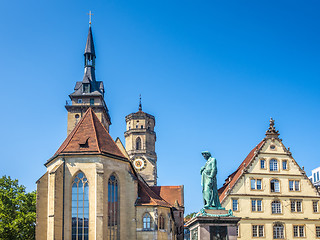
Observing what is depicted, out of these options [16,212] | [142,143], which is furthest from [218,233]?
[142,143]

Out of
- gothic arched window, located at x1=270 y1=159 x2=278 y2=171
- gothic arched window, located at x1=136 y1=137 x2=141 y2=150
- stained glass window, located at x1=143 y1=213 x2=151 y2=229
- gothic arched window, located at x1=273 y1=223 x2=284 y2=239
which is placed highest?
gothic arched window, located at x1=136 y1=137 x2=141 y2=150

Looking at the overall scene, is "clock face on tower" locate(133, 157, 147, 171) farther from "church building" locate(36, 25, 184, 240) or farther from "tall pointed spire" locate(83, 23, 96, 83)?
"church building" locate(36, 25, 184, 240)

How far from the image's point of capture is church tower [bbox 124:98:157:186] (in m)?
82.4

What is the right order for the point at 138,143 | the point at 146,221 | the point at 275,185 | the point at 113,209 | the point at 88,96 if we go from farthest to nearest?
the point at 138,143 → the point at 88,96 → the point at 275,185 → the point at 146,221 → the point at 113,209

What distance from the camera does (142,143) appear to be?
83938 millimetres

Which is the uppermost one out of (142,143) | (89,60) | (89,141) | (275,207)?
(89,60)

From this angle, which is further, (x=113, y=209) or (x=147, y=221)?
(x=147, y=221)

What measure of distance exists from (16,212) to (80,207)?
10.9 meters

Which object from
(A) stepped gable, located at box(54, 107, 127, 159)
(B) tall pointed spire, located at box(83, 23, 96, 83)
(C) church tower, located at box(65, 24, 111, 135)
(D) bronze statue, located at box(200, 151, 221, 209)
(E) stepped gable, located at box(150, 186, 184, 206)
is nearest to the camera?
(D) bronze statue, located at box(200, 151, 221, 209)

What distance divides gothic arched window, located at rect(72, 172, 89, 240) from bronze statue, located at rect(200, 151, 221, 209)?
24067 millimetres

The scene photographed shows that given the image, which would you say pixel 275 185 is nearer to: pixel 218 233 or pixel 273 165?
pixel 273 165

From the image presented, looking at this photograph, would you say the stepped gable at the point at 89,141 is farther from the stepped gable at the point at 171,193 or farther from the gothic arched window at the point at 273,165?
the stepped gable at the point at 171,193

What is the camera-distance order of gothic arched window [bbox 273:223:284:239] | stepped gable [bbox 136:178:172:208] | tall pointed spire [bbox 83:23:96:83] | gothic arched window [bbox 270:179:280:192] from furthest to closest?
tall pointed spire [bbox 83:23:96:83]
gothic arched window [bbox 270:179:280:192]
stepped gable [bbox 136:178:172:208]
gothic arched window [bbox 273:223:284:239]

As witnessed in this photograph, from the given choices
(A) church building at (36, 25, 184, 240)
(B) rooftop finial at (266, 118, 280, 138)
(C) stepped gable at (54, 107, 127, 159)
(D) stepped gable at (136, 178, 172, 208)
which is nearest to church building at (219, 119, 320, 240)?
(B) rooftop finial at (266, 118, 280, 138)
